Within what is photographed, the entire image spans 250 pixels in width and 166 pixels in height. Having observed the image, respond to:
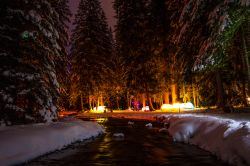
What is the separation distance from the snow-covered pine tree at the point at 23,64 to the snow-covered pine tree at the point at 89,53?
45.2 m

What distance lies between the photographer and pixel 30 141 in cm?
1407

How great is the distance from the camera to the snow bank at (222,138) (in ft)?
37.3

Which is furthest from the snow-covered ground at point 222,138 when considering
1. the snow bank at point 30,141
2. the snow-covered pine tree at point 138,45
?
the snow-covered pine tree at point 138,45

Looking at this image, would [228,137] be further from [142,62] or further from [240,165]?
[142,62]

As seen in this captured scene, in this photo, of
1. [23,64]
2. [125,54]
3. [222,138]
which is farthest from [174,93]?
[222,138]

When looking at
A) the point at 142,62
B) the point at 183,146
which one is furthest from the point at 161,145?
the point at 142,62

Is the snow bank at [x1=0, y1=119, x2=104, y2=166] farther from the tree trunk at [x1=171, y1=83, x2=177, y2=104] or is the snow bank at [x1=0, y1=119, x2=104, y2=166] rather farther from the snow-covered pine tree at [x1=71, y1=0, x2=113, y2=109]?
the snow-covered pine tree at [x1=71, y1=0, x2=113, y2=109]

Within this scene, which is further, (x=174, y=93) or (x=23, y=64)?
(x=174, y=93)

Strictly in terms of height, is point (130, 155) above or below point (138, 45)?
below

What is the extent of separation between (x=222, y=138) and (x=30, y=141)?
6.38 meters

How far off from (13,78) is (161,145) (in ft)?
22.7

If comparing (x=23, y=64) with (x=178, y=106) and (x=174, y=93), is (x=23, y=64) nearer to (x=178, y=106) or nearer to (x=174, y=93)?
(x=178, y=106)

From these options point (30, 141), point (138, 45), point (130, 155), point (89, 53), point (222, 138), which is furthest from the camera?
point (89, 53)

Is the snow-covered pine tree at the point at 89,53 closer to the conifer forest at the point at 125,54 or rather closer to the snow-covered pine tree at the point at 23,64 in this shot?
the conifer forest at the point at 125,54
